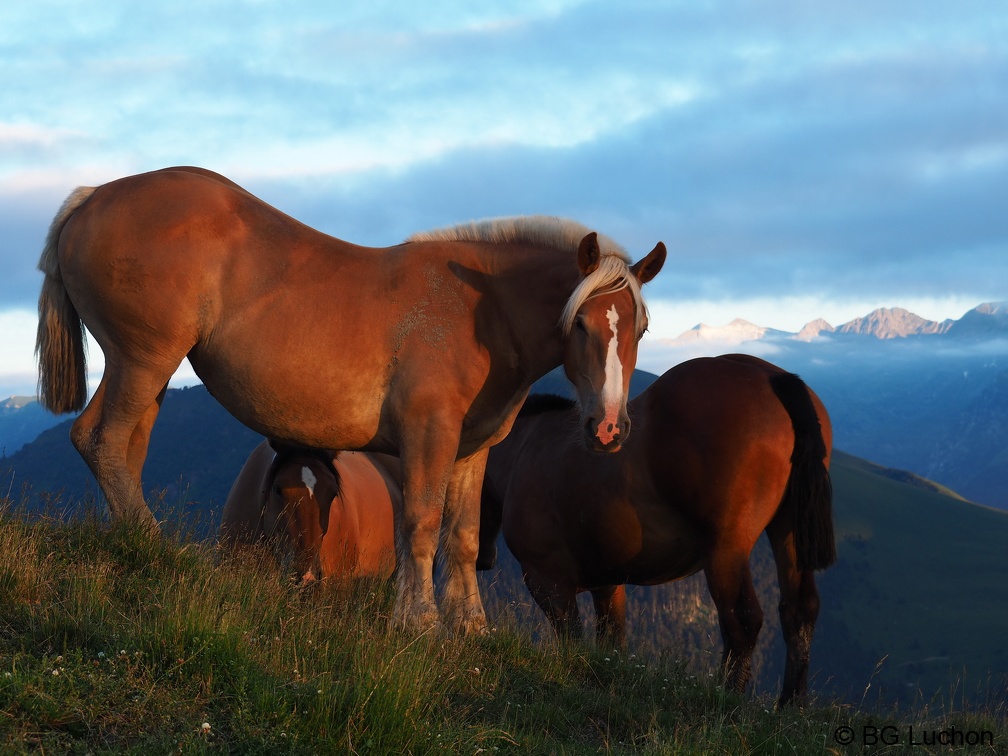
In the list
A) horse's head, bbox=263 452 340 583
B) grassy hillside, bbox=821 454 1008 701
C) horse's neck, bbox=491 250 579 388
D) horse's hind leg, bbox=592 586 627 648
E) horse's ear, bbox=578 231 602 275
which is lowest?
grassy hillside, bbox=821 454 1008 701

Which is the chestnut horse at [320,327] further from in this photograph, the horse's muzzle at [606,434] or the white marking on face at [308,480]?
the white marking on face at [308,480]

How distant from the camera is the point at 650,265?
7.63 meters

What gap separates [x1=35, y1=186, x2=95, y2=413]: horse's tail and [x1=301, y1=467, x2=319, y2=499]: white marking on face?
269 cm

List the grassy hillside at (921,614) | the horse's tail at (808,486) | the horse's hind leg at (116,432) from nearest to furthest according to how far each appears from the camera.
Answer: the horse's hind leg at (116,432) → the horse's tail at (808,486) → the grassy hillside at (921,614)

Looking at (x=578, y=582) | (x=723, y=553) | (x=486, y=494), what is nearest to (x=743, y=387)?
(x=723, y=553)

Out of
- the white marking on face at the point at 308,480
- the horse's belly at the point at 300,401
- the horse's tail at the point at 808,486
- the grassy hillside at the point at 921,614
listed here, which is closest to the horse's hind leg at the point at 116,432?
the horse's belly at the point at 300,401

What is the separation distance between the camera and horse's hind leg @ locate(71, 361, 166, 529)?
25.0 feet

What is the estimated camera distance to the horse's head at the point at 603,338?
6.96 meters

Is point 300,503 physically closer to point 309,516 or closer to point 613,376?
point 309,516

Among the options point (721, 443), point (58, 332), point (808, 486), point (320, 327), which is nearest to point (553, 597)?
point (721, 443)

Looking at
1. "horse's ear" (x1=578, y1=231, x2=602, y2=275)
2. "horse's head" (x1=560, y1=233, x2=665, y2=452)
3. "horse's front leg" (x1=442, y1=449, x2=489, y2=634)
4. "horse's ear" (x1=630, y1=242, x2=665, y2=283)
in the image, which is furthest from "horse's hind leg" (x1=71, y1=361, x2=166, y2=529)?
"horse's ear" (x1=630, y1=242, x2=665, y2=283)

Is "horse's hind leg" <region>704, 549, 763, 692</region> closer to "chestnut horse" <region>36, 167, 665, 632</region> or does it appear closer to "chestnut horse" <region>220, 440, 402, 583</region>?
"chestnut horse" <region>36, 167, 665, 632</region>

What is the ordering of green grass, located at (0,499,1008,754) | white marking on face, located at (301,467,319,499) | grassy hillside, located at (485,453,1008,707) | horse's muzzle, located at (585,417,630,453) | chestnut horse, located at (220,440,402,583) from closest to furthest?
green grass, located at (0,499,1008,754)
horse's muzzle, located at (585,417,630,453)
chestnut horse, located at (220,440,402,583)
white marking on face, located at (301,467,319,499)
grassy hillside, located at (485,453,1008,707)

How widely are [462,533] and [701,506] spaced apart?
2.68 metres
